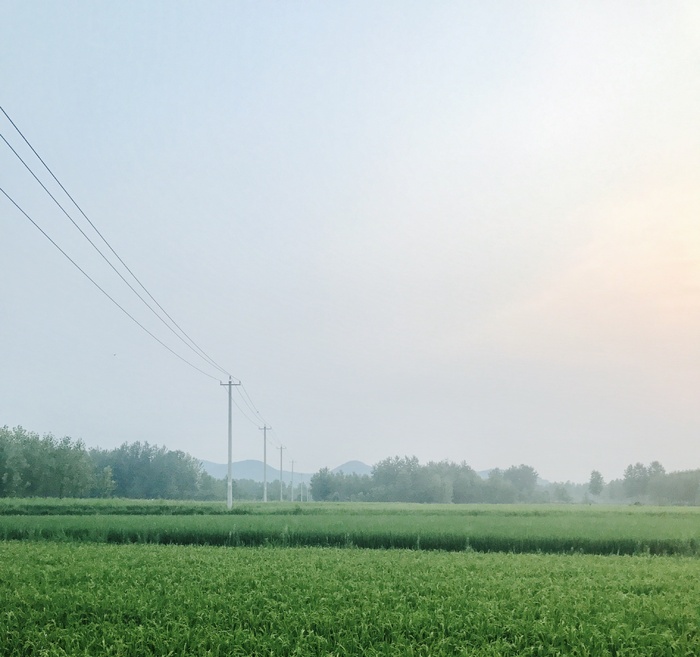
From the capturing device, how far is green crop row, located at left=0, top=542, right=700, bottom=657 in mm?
8500

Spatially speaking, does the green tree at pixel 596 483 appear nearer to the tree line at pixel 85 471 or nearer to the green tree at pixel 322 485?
the green tree at pixel 322 485

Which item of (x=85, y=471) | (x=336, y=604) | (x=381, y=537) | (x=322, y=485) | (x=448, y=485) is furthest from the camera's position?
(x=322, y=485)

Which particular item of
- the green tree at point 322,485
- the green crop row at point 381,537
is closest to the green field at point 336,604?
the green crop row at point 381,537

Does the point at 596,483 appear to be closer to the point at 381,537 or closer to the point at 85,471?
the point at 85,471

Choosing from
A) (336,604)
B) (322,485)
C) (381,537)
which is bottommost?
(322,485)

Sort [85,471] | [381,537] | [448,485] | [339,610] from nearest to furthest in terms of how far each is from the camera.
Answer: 1. [339,610]
2. [381,537]
3. [85,471]
4. [448,485]

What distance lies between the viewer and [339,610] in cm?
968

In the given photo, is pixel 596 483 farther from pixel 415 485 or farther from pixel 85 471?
pixel 85 471

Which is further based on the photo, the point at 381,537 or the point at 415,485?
the point at 415,485

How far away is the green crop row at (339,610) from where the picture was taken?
27.9 ft

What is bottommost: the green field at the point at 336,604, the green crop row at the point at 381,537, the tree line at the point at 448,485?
the tree line at the point at 448,485

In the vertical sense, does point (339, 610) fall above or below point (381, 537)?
above

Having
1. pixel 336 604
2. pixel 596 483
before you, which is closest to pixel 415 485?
pixel 596 483

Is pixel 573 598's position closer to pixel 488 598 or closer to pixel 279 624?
pixel 488 598
